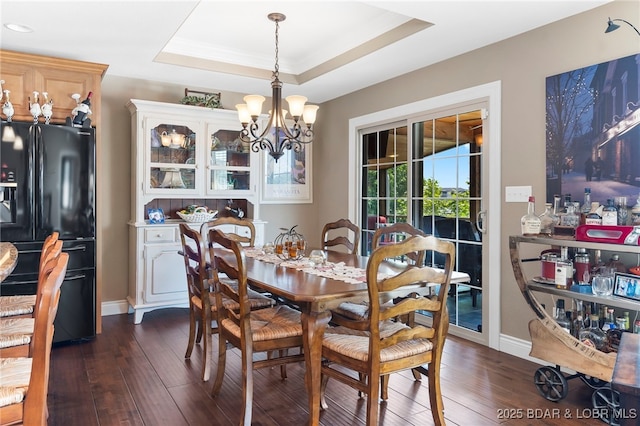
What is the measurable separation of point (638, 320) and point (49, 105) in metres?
4.46

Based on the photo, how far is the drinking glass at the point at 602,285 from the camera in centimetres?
250

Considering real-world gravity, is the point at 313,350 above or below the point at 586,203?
below

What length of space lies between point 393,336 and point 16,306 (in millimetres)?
1925

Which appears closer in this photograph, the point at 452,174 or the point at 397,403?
the point at 397,403

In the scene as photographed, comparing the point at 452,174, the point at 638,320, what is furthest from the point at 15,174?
the point at 638,320

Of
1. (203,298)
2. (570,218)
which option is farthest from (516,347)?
(203,298)

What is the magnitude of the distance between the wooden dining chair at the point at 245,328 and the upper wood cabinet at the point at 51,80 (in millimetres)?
2234

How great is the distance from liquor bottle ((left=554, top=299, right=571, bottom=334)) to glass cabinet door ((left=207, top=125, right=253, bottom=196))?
325 cm

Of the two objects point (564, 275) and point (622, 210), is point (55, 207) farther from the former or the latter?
point (622, 210)

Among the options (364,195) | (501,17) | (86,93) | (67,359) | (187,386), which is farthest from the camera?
(364,195)

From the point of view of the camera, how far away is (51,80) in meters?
3.71

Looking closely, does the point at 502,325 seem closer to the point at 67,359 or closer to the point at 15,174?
the point at 67,359

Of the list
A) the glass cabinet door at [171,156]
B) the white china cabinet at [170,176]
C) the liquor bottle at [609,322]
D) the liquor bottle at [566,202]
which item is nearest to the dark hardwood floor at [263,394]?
the liquor bottle at [609,322]

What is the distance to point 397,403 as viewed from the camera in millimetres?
2600
